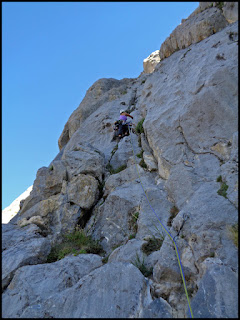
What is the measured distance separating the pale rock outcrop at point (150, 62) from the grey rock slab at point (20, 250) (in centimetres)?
2044

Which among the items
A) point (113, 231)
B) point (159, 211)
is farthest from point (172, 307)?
point (113, 231)

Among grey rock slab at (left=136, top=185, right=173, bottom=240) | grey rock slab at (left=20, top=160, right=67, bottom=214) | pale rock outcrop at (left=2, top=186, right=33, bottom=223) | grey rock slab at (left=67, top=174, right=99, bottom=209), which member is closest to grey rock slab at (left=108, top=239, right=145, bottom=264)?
grey rock slab at (left=136, top=185, right=173, bottom=240)

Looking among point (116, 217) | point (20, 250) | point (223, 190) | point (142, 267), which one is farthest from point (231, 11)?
point (20, 250)

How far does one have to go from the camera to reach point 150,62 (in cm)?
2503

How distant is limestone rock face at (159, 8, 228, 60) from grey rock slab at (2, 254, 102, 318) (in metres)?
12.3

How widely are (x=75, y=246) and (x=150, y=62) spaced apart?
2150 centimetres

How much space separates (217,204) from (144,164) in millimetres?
4826

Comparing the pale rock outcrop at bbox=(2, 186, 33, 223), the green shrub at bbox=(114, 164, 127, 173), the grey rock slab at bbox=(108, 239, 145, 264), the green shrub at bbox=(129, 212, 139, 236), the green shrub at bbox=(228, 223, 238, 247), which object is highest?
the pale rock outcrop at bbox=(2, 186, 33, 223)

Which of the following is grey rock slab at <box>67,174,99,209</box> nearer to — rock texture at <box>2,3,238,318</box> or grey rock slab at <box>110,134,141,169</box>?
rock texture at <box>2,3,238,318</box>

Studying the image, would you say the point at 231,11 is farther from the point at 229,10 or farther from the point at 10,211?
the point at 10,211

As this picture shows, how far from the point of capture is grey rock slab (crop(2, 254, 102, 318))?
592 centimetres

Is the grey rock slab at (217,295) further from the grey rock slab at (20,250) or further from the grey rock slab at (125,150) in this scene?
the grey rock slab at (125,150)

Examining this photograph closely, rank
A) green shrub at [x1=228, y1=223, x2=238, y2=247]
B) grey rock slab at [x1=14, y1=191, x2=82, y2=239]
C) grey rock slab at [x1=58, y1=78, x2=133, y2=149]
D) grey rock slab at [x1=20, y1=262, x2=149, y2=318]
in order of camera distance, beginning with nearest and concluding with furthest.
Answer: grey rock slab at [x1=20, y1=262, x2=149, y2=318] < green shrub at [x1=228, y1=223, x2=238, y2=247] < grey rock slab at [x1=14, y1=191, x2=82, y2=239] < grey rock slab at [x1=58, y1=78, x2=133, y2=149]

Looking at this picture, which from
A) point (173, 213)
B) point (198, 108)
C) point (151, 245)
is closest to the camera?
point (151, 245)
